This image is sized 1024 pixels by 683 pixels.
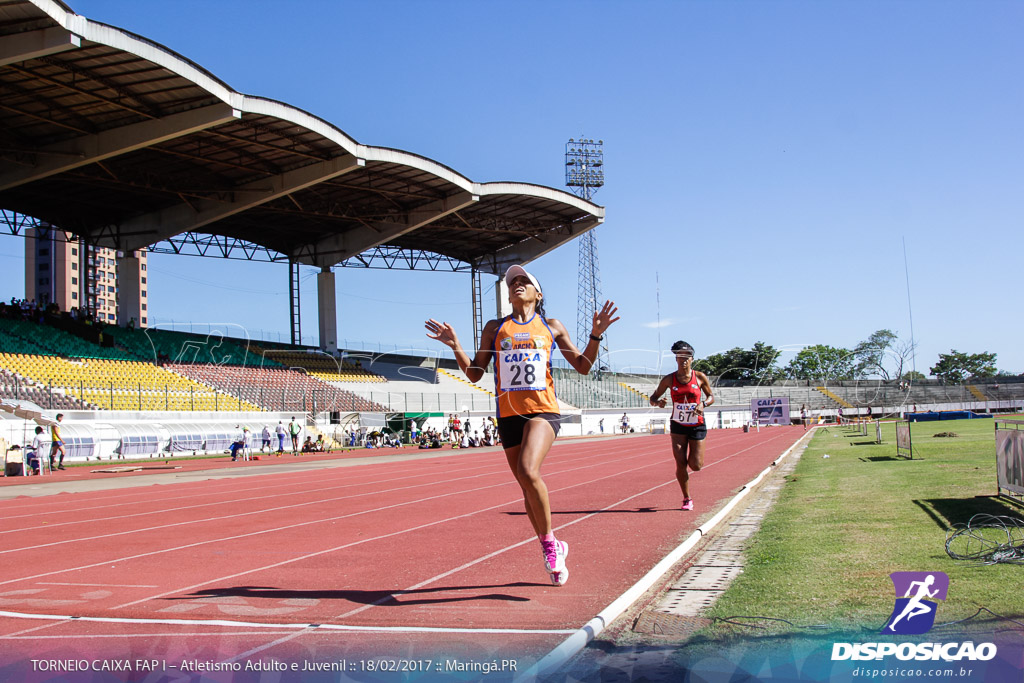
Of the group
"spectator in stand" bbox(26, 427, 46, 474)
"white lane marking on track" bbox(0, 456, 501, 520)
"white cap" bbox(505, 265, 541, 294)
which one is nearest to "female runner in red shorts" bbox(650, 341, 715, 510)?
"white cap" bbox(505, 265, 541, 294)

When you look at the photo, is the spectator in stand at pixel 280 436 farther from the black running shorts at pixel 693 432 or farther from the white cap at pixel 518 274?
the white cap at pixel 518 274

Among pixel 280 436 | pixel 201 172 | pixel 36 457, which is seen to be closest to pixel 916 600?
pixel 36 457

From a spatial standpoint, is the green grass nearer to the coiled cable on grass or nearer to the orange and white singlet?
the coiled cable on grass

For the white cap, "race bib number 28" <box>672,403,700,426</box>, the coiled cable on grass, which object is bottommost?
the coiled cable on grass

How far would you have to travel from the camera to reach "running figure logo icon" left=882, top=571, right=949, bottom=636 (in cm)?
378

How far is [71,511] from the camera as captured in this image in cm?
1232

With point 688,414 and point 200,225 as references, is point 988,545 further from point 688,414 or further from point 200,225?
point 200,225

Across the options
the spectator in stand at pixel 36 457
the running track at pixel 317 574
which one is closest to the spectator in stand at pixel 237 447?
the spectator in stand at pixel 36 457

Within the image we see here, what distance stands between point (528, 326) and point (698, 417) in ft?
15.2

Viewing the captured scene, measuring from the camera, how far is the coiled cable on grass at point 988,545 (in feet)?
17.0

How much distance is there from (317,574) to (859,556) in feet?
12.8

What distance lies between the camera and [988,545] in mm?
5586

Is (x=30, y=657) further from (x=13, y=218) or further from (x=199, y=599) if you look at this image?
(x=13, y=218)

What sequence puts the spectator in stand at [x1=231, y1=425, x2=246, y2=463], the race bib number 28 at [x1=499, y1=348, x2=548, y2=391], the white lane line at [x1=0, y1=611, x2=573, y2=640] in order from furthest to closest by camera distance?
the spectator in stand at [x1=231, y1=425, x2=246, y2=463], the race bib number 28 at [x1=499, y1=348, x2=548, y2=391], the white lane line at [x1=0, y1=611, x2=573, y2=640]
